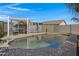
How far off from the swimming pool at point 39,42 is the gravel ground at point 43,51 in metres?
0.07

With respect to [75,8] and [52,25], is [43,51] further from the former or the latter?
[75,8]

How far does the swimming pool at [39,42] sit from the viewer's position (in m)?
5.27

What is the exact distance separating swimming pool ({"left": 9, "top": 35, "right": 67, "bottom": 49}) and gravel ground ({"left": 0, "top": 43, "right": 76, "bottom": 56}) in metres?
0.07

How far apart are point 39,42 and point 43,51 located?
0.66 feet

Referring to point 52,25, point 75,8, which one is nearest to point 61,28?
point 52,25

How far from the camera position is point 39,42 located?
5.30m

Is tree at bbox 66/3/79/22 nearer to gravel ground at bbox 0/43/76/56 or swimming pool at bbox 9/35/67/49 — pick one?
swimming pool at bbox 9/35/67/49

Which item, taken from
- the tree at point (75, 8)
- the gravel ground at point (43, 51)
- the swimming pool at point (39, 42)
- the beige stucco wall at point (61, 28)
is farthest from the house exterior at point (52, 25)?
the gravel ground at point (43, 51)

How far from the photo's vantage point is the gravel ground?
17.4 feet

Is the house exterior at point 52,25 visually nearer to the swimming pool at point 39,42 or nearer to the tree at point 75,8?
the swimming pool at point 39,42

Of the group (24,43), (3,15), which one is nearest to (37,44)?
(24,43)

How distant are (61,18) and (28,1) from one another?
0.76 m

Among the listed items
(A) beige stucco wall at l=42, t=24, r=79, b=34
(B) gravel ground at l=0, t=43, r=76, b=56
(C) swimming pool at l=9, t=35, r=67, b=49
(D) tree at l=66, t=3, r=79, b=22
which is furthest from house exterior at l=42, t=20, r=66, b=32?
(B) gravel ground at l=0, t=43, r=76, b=56

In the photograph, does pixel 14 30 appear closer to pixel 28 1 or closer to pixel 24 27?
pixel 24 27
